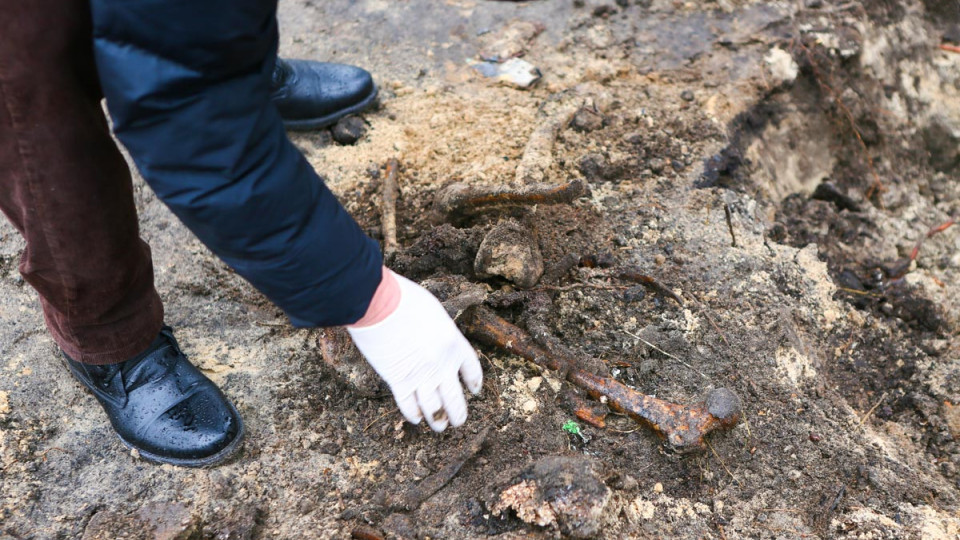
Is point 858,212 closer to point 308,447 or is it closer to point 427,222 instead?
point 427,222

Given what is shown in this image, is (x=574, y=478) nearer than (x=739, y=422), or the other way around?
(x=574, y=478)

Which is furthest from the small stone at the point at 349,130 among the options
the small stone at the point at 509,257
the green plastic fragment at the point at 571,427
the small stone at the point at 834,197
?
the small stone at the point at 834,197

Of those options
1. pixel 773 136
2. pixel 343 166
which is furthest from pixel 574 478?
pixel 773 136

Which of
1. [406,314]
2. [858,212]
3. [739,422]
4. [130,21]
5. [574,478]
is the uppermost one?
[130,21]

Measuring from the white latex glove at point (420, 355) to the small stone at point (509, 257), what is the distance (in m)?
0.46

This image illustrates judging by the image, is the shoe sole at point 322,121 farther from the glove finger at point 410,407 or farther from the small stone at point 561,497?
the small stone at point 561,497

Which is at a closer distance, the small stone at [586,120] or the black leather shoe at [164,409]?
the black leather shoe at [164,409]

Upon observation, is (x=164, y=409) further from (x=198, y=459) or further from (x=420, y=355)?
(x=420, y=355)

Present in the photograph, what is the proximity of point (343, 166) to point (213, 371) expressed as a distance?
1068mm

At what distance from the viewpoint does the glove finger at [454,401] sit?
1828 mm

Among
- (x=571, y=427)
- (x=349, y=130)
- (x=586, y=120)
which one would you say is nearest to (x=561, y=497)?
(x=571, y=427)

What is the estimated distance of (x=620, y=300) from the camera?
2369mm

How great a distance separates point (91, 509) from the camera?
74.6 inches

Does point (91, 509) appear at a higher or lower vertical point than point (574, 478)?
lower
